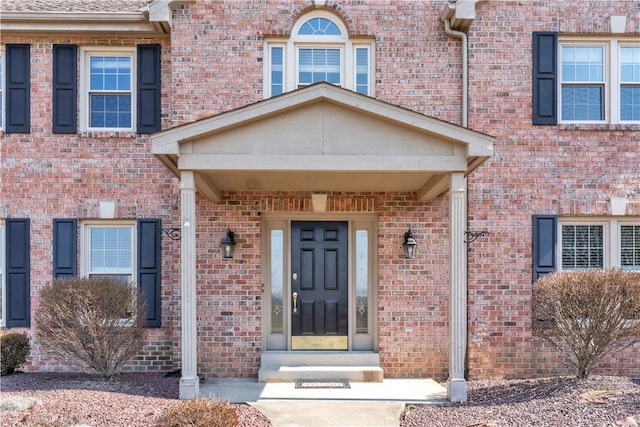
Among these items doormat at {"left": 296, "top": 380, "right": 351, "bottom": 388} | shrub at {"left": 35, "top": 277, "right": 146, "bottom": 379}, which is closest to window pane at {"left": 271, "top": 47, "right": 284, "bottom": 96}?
shrub at {"left": 35, "top": 277, "right": 146, "bottom": 379}

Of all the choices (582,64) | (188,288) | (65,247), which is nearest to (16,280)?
(65,247)

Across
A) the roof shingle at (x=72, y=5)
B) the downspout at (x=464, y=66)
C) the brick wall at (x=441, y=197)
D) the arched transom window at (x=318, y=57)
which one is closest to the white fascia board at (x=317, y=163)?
the brick wall at (x=441, y=197)

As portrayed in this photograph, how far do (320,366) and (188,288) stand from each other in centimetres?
256

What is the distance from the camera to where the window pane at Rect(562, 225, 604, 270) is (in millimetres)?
7828

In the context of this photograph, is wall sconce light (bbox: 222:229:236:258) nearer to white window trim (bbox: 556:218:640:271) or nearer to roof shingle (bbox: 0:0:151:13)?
roof shingle (bbox: 0:0:151:13)

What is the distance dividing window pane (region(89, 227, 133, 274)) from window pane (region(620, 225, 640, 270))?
25.1ft

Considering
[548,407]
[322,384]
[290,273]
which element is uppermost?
[290,273]

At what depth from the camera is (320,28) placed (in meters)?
7.98

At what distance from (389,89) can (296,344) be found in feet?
13.6

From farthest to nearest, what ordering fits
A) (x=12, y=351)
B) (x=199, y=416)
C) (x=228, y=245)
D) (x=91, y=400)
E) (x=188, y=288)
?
(x=228, y=245)
(x=12, y=351)
(x=188, y=288)
(x=91, y=400)
(x=199, y=416)

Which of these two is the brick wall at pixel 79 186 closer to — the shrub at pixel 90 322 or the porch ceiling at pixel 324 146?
the shrub at pixel 90 322

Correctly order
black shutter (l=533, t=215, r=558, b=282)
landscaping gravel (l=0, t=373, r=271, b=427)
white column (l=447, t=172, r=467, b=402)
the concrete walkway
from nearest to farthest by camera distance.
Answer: landscaping gravel (l=0, t=373, r=271, b=427) → the concrete walkway → white column (l=447, t=172, r=467, b=402) → black shutter (l=533, t=215, r=558, b=282)

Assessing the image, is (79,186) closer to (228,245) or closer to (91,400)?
(228,245)

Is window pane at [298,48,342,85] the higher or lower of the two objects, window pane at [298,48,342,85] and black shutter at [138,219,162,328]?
the higher
